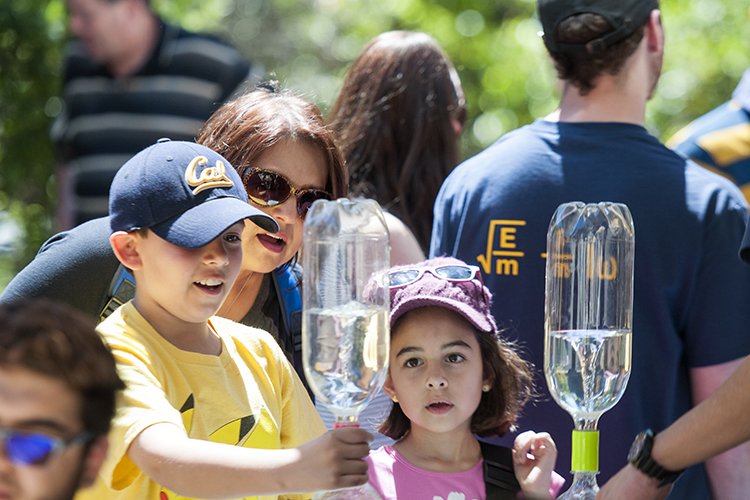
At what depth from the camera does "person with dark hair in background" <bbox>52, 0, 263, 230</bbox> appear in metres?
4.29

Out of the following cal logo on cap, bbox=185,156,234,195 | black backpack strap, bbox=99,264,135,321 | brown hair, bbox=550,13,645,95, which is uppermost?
brown hair, bbox=550,13,645,95

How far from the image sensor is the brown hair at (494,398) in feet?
7.19

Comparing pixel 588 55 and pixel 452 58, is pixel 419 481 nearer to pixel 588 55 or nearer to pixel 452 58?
pixel 588 55

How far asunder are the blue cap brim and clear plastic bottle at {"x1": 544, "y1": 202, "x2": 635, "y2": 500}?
27.2 inches

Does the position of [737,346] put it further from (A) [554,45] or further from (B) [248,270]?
(B) [248,270]

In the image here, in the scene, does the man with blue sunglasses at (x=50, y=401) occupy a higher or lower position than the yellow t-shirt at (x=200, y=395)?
higher

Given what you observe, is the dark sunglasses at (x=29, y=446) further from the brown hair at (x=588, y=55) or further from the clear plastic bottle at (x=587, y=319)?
the brown hair at (x=588, y=55)

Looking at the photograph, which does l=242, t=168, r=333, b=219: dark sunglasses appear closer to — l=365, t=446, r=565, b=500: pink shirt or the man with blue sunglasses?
l=365, t=446, r=565, b=500: pink shirt

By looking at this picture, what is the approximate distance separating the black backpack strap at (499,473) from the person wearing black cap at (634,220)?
251 mm

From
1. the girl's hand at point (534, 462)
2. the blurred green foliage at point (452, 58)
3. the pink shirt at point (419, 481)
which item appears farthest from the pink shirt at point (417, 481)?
the blurred green foliage at point (452, 58)

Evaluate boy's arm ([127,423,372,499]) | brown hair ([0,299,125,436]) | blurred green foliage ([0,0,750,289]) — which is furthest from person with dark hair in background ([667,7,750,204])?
brown hair ([0,299,125,436])

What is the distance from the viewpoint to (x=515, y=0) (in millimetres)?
8906

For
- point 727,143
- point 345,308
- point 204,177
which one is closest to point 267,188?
point 204,177

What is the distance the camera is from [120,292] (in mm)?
1992
